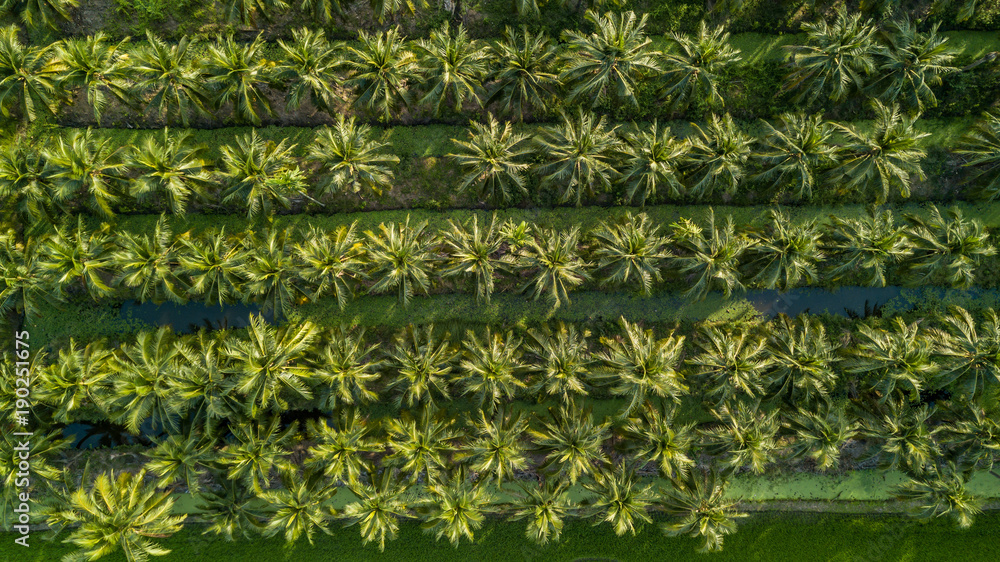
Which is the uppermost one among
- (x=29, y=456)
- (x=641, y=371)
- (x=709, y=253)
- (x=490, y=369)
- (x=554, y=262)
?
(x=709, y=253)

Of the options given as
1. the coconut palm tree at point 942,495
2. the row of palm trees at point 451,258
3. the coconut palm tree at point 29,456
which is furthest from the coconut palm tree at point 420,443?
the coconut palm tree at point 942,495

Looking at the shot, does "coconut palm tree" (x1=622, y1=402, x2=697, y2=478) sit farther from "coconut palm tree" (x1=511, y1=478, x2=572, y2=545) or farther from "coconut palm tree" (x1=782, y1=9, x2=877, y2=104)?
"coconut palm tree" (x1=782, y1=9, x2=877, y2=104)

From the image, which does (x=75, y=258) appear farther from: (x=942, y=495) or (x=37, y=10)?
(x=942, y=495)

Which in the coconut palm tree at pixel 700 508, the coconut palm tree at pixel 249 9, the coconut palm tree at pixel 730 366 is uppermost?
the coconut palm tree at pixel 249 9

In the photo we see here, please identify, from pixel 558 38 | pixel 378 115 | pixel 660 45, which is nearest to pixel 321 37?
pixel 378 115

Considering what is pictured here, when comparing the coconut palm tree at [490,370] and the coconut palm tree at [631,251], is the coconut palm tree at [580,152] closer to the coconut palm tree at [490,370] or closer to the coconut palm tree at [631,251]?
the coconut palm tree at [631,251]

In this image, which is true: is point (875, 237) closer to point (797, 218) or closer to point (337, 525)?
point (797, 218)

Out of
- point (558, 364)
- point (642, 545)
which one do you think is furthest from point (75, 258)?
point (642, 545)
